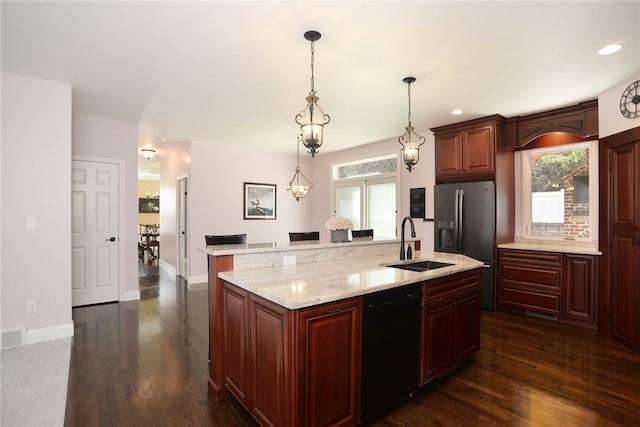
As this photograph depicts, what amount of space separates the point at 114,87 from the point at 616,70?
5085 millimetres

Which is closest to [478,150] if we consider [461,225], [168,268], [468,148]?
[468,148]

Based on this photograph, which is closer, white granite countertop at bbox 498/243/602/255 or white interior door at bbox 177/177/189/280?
A: white granite countertop at bbox 498/243/602/255

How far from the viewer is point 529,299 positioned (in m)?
4.19

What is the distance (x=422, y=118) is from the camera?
4660 mm

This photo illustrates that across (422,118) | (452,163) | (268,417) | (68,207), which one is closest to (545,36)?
(422,118)

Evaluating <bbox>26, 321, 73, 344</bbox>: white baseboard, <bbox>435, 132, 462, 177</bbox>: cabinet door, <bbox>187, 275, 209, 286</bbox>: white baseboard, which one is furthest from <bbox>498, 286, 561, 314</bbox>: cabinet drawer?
<bbox>26, 321, 73, 344</bbox>: white baseboard

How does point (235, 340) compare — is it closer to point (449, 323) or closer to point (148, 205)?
point (449, 323)

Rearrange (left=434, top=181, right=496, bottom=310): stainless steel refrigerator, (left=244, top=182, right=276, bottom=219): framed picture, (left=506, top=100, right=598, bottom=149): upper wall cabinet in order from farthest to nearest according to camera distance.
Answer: (left=244, top=182, right=276, bottom=219): framed picture < (left=434, top=181, right=496, bottom=310): stainless steel refrigerator < (left=506, top=100, right=598, bottom=149): upper wall cabinet

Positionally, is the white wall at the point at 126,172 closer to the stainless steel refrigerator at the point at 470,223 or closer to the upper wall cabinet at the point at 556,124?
the stainless steel refrigerator at the point at 470,223

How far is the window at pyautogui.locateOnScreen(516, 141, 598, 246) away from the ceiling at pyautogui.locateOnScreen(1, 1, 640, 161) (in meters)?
0.74

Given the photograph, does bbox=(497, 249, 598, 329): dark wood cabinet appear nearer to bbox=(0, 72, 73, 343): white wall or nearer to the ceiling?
the ceiling

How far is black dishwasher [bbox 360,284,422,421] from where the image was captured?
1960 mm

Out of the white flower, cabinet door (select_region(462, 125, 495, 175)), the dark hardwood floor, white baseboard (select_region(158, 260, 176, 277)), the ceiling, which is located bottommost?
the dark hardwood floor

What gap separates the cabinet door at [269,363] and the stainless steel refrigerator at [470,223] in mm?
3401
